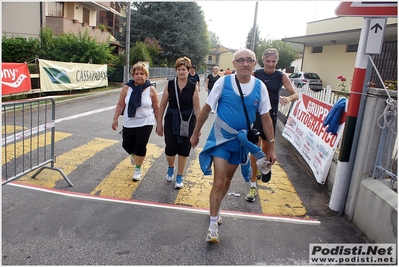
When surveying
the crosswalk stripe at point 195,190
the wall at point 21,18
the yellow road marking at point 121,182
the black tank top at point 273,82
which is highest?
the wall at point 21,18

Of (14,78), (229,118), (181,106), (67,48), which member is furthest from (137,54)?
(229,118)

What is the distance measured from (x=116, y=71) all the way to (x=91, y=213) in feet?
65.1

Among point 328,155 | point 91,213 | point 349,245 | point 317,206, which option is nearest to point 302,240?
point 349,245

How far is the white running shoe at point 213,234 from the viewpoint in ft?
10.4

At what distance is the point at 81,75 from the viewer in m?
15.7

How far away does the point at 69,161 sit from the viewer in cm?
560

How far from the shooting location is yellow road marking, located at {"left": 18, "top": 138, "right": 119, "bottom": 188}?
4629mm

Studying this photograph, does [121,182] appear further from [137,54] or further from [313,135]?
[137,54]

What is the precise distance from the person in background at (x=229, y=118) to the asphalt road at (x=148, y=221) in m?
0.40

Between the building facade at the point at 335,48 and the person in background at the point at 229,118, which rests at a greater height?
the building facade at the point at 335,48

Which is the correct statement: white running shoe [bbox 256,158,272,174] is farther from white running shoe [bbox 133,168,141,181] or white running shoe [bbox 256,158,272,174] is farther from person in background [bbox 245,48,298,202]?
white running shoe [bbox 133,168,141,181]

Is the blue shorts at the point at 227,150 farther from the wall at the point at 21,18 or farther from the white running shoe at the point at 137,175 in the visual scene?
the wall at the point at 21,18

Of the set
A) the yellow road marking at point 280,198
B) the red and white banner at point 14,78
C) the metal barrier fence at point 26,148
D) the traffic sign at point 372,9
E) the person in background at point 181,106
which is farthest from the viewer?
the red and white banner at point 14,78

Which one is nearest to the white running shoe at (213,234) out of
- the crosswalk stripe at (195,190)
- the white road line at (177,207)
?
the white road line at (177,207)
